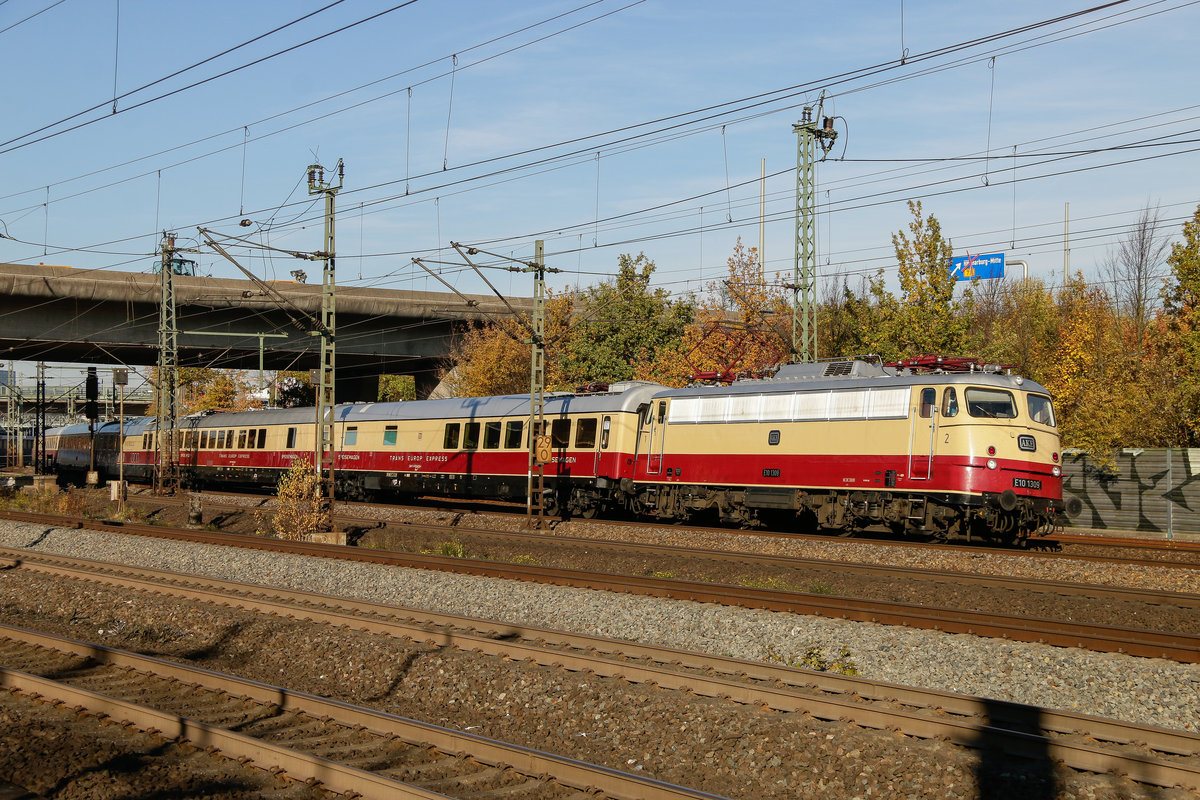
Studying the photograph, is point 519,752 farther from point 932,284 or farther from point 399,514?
point 932,284

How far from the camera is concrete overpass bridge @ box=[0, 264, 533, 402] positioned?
4350 centimetres

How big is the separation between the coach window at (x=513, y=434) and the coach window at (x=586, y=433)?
204 centimetres

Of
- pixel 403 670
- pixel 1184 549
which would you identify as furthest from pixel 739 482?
pixel 403 670

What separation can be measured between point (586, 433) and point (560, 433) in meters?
1.29

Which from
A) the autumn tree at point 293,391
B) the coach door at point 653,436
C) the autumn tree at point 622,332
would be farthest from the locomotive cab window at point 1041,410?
the autumn tree at point 293,391

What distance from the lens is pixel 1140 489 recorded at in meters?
26.9

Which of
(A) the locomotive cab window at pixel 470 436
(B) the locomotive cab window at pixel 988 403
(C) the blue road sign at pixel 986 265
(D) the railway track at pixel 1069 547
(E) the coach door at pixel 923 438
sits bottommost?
(D) the railway track at pixel 1069 547

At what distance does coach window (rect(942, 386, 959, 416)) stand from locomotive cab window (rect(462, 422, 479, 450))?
15874 mm

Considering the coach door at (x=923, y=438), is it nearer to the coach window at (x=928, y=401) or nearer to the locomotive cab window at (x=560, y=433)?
the coach window at (x=928, y=401)

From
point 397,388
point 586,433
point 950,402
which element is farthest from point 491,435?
point 397,388

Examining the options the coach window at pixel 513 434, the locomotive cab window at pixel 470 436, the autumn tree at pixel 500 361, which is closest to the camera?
the coach window at pixel 513 434

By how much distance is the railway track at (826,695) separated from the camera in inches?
281

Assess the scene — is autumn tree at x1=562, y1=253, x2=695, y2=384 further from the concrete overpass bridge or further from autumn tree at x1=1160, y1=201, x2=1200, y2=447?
autumn tree at x1=1160, y1=201, x2=1200, y2=447

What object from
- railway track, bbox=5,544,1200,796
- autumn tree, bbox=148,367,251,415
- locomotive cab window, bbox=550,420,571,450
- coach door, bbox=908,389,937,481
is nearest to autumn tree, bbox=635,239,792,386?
locomotive cab window, bbox=550,420,571,450
